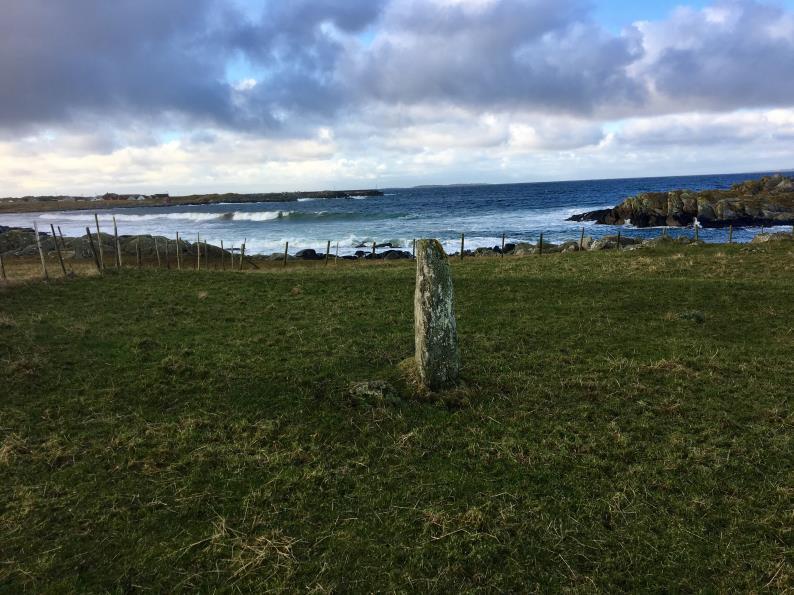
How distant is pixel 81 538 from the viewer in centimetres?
421

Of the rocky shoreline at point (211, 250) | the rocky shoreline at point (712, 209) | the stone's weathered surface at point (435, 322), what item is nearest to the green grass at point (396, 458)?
the stone's weathered surface at point (435, 322)

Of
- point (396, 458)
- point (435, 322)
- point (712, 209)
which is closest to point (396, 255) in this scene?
point (435, 322)

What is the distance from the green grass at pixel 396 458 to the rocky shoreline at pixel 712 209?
152 ft

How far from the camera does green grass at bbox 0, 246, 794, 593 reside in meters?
3.86

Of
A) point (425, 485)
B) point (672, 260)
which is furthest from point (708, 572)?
point (672, 260)

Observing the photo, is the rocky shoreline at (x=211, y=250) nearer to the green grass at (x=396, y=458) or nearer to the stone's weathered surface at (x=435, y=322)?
the green grass at (x=396, y=458)

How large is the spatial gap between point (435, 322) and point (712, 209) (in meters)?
54.5

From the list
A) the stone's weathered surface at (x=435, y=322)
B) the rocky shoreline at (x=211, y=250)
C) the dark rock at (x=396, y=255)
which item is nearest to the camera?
the stone's weathered surface at (x=435, y=322)

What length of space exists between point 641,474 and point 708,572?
4.10 feet

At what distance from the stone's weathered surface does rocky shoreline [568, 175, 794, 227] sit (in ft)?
171

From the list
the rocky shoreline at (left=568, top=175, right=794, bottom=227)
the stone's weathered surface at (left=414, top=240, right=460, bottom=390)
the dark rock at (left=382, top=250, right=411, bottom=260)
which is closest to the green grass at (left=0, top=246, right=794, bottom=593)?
the stone's weathered surface at (left=414, top=240, right=460, bottom=390)

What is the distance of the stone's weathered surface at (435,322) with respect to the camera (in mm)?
7012

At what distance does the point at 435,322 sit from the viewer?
23.2 feet

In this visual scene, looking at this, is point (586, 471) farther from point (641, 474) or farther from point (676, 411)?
point (676, 411)
